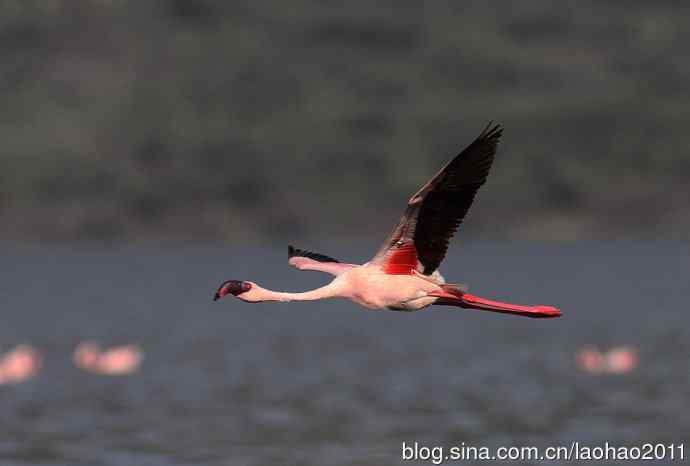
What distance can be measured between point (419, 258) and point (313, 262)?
8.51 ft

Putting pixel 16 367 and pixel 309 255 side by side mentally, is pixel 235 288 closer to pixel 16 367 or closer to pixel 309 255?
pixel 309 255

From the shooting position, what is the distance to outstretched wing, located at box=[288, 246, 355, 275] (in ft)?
71.9

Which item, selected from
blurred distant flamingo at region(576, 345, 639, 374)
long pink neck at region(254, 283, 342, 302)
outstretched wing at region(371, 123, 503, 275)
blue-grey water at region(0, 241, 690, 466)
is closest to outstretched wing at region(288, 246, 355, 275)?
long pink neck at region(254, 283, 342, 302)

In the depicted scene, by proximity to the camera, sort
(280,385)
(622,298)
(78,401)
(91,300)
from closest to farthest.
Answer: (78,401) → (280,385) → (622,298) → (91,300)

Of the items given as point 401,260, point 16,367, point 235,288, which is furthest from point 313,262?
point 16,367

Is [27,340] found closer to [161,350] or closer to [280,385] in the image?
[161,350]

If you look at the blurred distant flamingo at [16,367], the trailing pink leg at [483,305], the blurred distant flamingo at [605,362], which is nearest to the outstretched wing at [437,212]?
the trailing pink leg at [483,305]

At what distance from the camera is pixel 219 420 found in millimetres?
47531

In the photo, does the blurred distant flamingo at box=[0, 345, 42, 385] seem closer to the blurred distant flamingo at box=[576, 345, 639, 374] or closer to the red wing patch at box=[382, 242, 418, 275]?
the blurred distant flamingo at box=[576, 345, 639, 374]

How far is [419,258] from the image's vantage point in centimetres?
2042

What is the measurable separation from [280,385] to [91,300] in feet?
285

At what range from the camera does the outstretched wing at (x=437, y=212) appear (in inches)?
782

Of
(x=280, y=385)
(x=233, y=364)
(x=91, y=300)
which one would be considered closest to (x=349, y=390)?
(x=280, y=385)

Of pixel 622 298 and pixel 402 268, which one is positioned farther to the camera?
pixel 622 298
